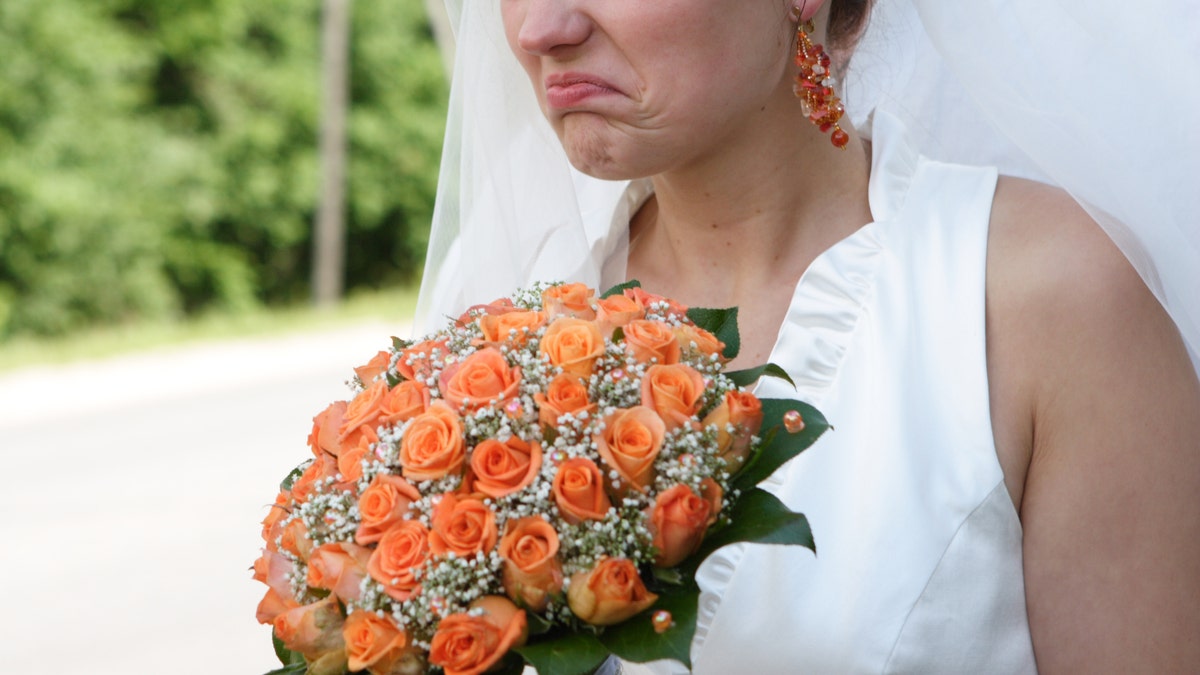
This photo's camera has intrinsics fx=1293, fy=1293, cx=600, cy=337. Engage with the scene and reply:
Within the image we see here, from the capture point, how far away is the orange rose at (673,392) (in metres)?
1.42

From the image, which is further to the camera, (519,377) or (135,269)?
(135,269)

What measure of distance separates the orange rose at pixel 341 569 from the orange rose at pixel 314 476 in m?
0.12

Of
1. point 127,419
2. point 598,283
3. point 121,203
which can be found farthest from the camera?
point 121,203

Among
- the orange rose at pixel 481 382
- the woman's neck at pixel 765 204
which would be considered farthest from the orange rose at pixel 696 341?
the woman's neck at pixel 765 204

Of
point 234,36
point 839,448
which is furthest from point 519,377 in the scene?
point 234,36

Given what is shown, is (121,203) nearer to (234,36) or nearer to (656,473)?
(234,36)

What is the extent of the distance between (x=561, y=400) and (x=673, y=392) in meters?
0.12

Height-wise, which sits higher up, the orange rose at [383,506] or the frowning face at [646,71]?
the frowning face at [646,71]

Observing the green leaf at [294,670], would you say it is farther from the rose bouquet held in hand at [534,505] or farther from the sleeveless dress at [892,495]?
the sleeveless dress at [892,495]

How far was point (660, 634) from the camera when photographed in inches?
51.8

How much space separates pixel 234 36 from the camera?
14859 millimetres

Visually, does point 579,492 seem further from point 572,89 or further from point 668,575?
point 572,89

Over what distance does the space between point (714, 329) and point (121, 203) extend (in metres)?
12.9

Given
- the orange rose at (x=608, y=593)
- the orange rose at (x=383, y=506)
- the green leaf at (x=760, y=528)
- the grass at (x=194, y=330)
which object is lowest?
the grass at (x=194, y=330)
